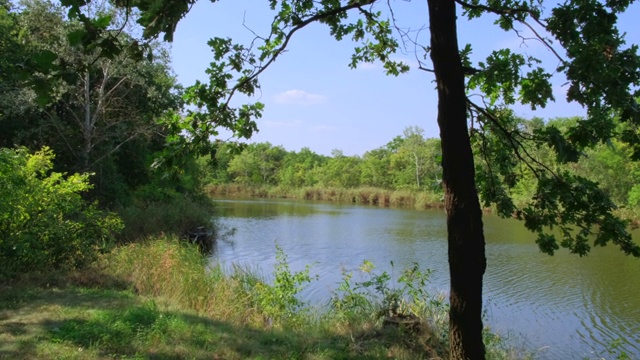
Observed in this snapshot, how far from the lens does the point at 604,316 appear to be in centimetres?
1025

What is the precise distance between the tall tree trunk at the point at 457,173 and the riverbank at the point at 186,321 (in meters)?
2.08

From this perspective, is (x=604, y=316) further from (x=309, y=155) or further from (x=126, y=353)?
(x=309, y=155)

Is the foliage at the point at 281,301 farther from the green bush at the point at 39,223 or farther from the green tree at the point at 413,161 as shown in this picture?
the green tree at the point at 413,161

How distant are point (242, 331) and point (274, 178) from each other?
72573mm

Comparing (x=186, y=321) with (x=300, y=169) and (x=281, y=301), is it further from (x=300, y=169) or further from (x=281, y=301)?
(x=300, y=169)

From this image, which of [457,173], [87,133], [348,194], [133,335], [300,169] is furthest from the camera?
[300,169]

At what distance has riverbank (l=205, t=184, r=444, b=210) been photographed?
149 ft

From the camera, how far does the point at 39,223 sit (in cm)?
767

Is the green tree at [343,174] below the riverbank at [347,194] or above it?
above

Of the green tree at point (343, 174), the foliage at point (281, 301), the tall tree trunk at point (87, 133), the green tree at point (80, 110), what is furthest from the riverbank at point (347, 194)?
the foliage at point (281, 301)

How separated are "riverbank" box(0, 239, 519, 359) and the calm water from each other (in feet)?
8.59

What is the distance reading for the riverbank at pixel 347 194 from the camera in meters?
45.4

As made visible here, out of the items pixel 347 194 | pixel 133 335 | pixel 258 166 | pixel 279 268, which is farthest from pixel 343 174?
pixel 133 335

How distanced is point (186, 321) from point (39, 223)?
12.7 feet
